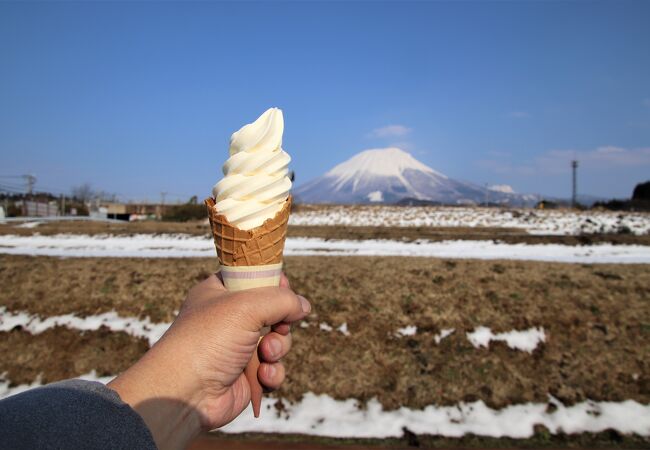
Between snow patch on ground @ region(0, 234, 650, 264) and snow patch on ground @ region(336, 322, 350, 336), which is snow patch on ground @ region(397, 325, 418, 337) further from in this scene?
snow patch on ground @ region(0, 234, 650, 264)

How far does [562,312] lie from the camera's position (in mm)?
8438

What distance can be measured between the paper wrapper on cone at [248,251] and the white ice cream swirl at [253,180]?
5 centimetres

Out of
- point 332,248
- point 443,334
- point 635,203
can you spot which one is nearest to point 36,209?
point 332,248

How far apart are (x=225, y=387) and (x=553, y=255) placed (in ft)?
42.5

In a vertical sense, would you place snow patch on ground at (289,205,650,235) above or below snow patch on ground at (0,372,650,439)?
above

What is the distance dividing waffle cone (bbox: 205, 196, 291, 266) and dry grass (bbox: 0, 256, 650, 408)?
4.64m

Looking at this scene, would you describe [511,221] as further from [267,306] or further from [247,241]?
[267,306]

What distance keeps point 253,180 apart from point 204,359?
1174 mm

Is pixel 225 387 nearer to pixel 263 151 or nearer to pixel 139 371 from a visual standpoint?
pixel 139 371

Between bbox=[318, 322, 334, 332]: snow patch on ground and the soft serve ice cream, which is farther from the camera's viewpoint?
bbox=[318, 322, 334, 332]: snow patch on ground

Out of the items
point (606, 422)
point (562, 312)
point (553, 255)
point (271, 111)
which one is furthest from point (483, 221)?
→ point (271, 111)

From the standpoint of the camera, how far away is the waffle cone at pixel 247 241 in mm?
2812

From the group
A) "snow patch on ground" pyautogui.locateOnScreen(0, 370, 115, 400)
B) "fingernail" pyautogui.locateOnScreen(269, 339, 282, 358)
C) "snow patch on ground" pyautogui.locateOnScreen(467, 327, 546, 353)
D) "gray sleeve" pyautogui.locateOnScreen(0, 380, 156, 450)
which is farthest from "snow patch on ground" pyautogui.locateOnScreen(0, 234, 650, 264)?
"gray sleeve" pyautogui.locateOnScreen(0, 380, 156, 450)

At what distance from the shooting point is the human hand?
6.23ft
